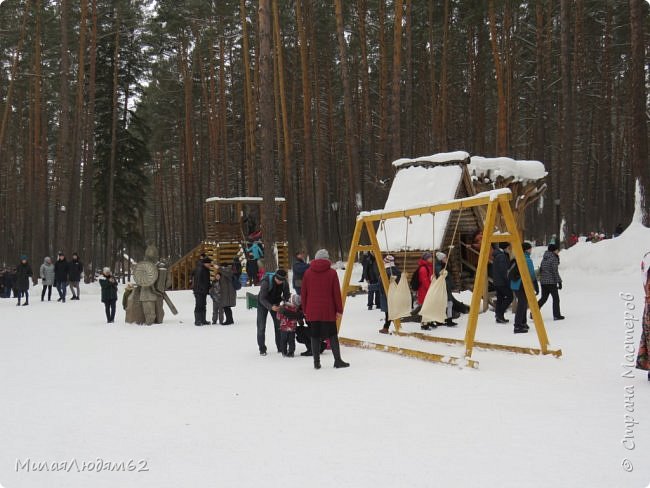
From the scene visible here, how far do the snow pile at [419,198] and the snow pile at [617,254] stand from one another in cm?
544

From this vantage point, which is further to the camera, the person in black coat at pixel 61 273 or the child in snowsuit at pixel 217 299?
the person in black coat at pixel 61 273

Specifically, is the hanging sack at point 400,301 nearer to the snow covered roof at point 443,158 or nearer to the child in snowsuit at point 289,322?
the child in snowsuit at point 289,322

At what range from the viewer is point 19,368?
898cm

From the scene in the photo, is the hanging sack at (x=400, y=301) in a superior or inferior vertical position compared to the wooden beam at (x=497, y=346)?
superior

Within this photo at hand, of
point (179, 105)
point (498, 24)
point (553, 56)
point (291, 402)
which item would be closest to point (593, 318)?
point (291, 402)

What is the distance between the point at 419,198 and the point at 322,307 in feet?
30.4

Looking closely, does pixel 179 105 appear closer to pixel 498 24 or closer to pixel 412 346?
pixel 498 24

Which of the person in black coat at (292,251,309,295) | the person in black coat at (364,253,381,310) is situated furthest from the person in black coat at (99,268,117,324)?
the person in black coat at (364,253,381,310)

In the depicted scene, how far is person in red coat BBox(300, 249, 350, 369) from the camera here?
27.4 feet

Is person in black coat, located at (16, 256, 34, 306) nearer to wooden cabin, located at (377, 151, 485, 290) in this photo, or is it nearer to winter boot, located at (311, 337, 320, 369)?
wooden cabin, located at (377, 151, 485, 290)

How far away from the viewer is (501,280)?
11.7 meters

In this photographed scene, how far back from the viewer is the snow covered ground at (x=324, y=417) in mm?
4371

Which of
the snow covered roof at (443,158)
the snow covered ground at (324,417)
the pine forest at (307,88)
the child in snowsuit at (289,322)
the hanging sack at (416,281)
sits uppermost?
the pine forest at (307,88)

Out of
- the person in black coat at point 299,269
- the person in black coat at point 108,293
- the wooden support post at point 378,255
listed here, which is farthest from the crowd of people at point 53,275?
the wooden support post at point 378,255
